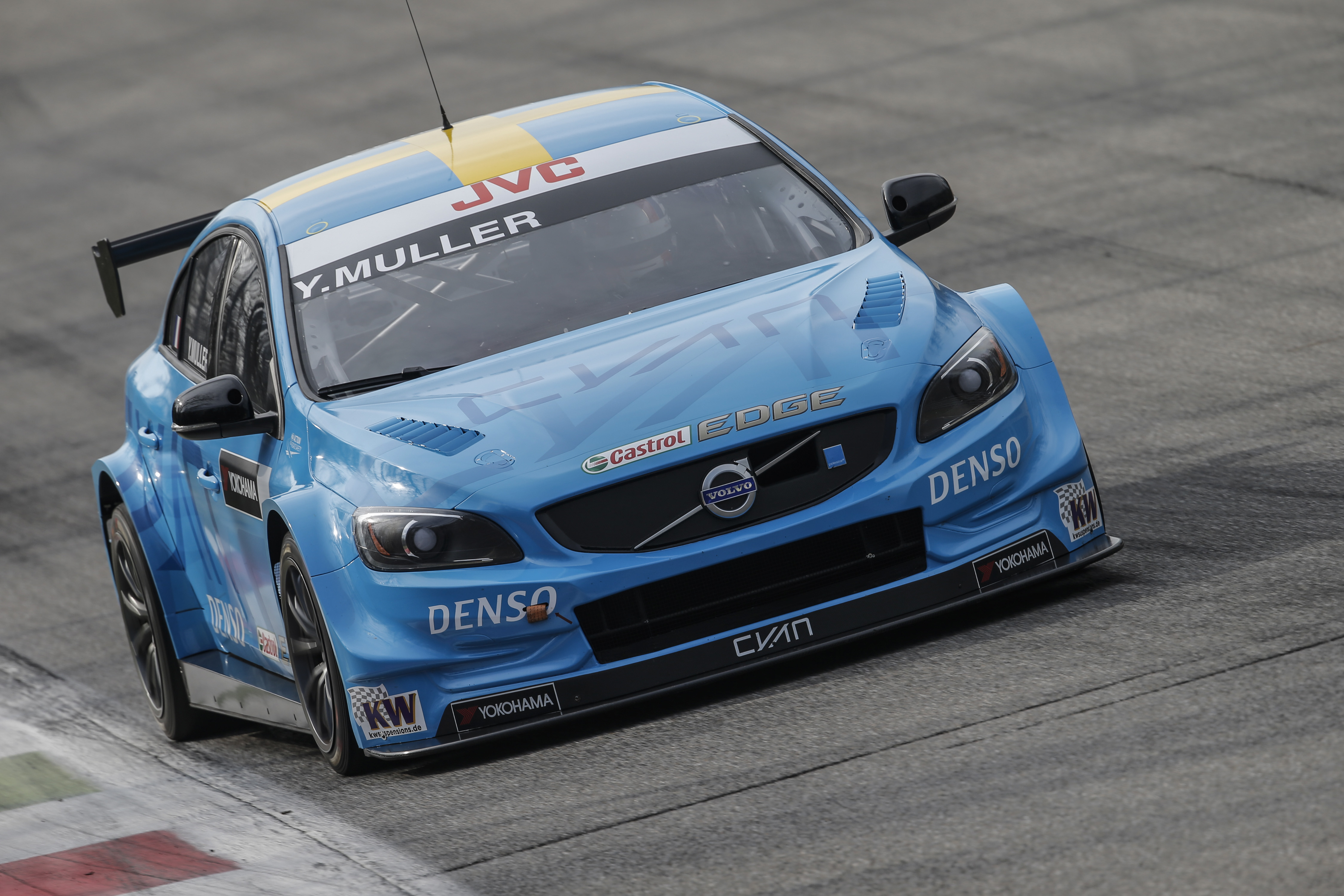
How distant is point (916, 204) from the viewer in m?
6.69

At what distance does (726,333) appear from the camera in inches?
223

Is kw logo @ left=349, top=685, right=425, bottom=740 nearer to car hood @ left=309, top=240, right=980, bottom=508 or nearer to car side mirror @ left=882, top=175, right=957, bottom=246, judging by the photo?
car hood @ left=309, top=240, right=980, bottom=508

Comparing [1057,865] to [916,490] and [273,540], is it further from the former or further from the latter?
[273,540]

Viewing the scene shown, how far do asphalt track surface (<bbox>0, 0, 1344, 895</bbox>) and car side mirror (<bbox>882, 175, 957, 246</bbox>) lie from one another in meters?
1.18

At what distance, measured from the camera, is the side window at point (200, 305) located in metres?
7.01

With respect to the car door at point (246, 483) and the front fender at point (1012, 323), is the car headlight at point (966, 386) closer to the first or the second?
the front fender at point (1012, 323)

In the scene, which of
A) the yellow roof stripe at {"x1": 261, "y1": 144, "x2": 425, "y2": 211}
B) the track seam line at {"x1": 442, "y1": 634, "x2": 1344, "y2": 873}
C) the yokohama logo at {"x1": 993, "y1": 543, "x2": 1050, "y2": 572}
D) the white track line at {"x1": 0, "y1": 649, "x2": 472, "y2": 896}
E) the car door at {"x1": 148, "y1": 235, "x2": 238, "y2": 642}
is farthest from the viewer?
the yellow roof stripe at {"x1": 261, "y1": 144, "x2": 425, "y2": 211}

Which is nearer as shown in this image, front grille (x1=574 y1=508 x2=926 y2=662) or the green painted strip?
front grille (x1=574 y1=508 x2=926 y2=662)

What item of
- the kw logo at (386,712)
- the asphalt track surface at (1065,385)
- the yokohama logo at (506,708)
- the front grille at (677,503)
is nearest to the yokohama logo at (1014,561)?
the asphalt track surface at (1065,385)

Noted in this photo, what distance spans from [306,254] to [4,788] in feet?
6.79

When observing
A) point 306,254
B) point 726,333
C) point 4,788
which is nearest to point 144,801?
point 4,788

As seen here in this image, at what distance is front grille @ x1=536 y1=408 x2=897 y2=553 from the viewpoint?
5277 millimetres

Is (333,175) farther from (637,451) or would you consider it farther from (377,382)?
(637,451)

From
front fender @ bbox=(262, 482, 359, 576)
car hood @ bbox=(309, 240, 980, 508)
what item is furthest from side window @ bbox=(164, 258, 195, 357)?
front fender @ bbox=(262, 482, 359, 576)
